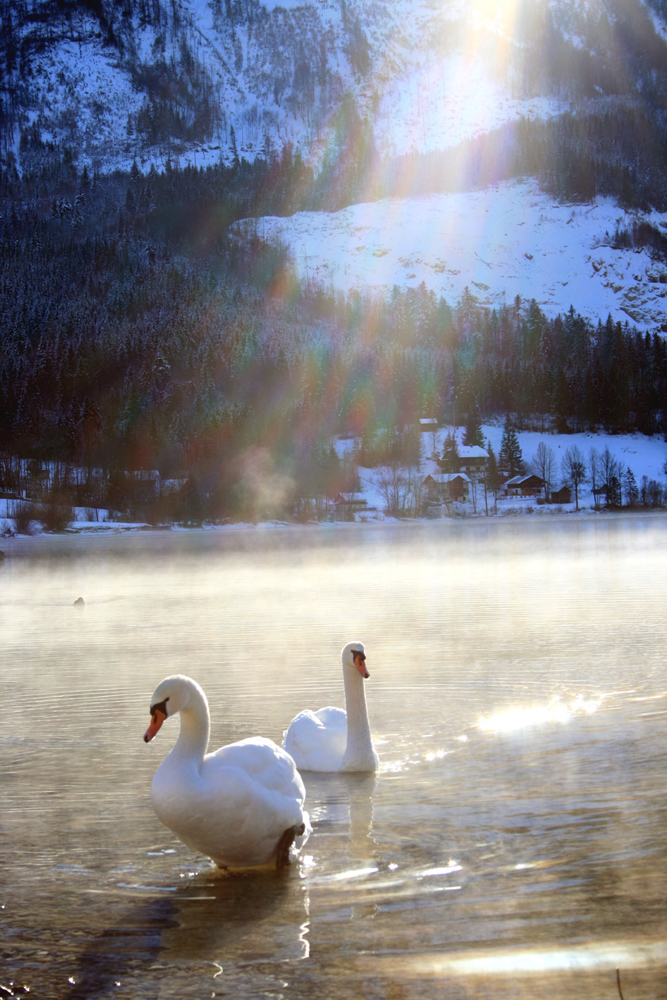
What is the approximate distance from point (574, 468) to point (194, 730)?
520ft

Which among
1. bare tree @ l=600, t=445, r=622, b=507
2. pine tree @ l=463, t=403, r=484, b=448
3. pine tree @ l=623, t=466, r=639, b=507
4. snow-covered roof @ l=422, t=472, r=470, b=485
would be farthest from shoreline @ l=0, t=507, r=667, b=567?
pine tree @ l=463, t=403, r=484, b=448

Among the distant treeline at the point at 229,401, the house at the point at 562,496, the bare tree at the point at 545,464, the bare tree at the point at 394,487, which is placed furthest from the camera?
the bare tree at the point at 545,464

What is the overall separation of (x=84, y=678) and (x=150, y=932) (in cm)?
1145

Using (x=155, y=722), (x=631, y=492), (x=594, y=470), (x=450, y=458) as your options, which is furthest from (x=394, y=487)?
(x=155, y=722)

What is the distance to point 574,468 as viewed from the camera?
530ft

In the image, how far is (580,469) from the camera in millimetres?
161375

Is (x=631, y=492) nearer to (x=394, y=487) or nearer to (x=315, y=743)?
(x=394, y=487)

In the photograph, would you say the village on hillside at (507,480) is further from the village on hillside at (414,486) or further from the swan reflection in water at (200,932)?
the swan reflection in water at (200,932)

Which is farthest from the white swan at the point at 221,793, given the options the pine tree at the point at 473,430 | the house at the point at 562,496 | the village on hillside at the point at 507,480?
the pine tree at the point at 473,430

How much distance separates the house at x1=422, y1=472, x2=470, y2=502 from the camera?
155750 mm

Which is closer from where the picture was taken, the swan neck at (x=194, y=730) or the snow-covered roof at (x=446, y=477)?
the swan neck at (x=194, y=730)

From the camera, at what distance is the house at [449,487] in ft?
511

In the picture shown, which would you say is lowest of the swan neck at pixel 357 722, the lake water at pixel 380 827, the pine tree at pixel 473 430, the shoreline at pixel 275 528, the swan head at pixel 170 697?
the shoreline at pixel 275 528

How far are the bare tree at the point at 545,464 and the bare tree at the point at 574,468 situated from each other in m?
2.03
